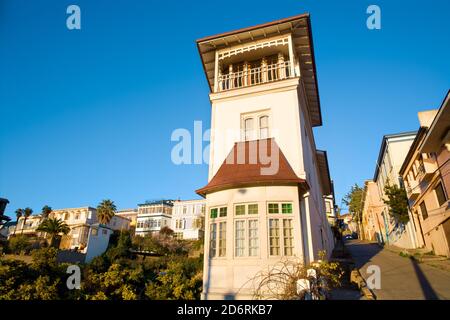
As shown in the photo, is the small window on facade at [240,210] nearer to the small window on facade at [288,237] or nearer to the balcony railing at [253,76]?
the small window on facade at [288,237]

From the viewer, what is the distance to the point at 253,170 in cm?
1115

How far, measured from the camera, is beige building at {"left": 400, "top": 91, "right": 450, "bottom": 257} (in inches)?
583

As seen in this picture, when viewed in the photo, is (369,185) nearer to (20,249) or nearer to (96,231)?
Result: (96,231)

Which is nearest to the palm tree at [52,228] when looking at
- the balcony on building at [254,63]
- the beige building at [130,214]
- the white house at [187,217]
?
the white house at [187,217]

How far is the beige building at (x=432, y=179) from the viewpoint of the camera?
14812mm

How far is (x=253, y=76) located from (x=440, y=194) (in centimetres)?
1501

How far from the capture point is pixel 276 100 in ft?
43.1

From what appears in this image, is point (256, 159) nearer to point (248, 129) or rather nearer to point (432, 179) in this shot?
point (248, 129)

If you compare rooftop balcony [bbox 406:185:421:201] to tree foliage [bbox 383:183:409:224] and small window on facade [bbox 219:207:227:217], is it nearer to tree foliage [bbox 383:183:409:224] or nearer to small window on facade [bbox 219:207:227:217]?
tree foliage [bbox 383:183:409:224]

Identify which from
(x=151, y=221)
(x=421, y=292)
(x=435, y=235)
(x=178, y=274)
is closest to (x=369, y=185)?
(x=435, y=235)

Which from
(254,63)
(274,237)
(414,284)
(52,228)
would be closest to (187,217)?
(52,228)

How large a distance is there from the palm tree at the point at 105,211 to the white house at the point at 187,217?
16.3 m

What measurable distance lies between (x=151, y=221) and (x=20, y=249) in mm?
31505

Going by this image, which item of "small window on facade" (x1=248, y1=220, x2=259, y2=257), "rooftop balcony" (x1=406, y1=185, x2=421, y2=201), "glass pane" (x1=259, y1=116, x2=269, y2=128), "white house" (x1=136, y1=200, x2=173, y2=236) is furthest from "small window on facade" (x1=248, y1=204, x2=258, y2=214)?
"white house" (x1=136, y1=200, x2=173, y2=236)
